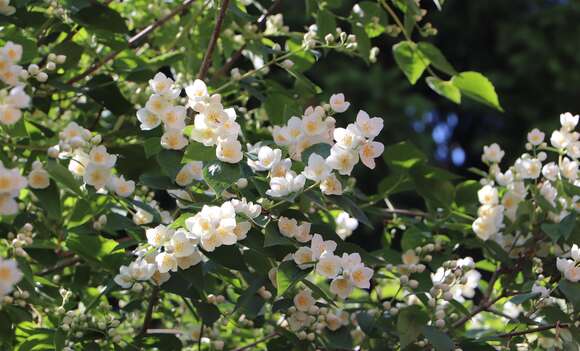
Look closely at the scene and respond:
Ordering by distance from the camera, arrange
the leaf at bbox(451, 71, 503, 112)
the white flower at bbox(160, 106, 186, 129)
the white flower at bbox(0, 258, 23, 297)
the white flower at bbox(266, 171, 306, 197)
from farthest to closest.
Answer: the leaf at bbox(451, 71, 503, 112) → the white flower at bbox(160, 106, 186, 129) → the white flower at bbox(266, 171, 306, 197) → the white flower at bbox(0, 258, 23, 297)

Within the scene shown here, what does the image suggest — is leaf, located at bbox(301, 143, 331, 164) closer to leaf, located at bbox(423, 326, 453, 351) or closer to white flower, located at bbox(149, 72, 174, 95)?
white flower, located at bbox(149, 72, 174, 95)

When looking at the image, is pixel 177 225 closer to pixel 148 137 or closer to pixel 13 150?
pixel 148 137

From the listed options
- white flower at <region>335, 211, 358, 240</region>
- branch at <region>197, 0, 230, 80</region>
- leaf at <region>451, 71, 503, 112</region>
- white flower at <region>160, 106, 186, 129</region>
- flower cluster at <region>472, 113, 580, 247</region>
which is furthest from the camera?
white flower at <region>335, 211, 358, 240</region>

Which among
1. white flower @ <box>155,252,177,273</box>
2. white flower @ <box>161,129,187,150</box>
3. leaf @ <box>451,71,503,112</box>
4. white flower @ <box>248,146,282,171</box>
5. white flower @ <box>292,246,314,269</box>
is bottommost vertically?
leaf @ <box>451,71,503,112</box>

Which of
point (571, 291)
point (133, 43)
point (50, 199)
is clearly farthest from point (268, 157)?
point (133, 43)

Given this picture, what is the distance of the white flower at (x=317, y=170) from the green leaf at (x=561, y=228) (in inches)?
17.8

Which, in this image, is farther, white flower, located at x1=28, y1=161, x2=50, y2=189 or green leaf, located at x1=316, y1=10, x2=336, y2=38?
green leaf, located at x1=316, y1=10, x2=336, y2=38

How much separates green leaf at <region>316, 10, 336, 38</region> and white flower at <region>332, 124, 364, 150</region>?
1.51ft

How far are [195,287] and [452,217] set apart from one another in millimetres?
581

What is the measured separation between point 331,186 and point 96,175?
→ 34 cm

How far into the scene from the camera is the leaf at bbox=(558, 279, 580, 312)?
1317 millimetres

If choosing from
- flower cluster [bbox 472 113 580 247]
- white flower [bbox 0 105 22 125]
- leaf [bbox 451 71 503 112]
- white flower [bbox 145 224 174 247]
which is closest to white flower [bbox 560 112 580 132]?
flower cluster [bbox 472 113 580 247]

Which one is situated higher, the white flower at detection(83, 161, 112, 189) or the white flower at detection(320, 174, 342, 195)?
the white flower at detection(320, 174, 342, 195)

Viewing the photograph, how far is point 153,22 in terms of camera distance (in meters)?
1.88
